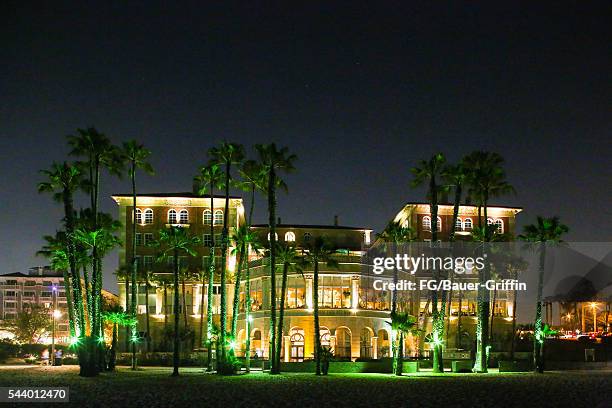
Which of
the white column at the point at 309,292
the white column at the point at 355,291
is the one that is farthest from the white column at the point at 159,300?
the white column at the point at 355,291

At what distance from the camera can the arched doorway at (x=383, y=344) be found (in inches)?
3312

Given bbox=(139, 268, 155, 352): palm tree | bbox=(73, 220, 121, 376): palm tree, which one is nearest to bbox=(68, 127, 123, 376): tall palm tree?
bbox=(73, 220, 121, 376): palm tree

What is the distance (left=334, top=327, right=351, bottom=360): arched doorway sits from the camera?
271ft

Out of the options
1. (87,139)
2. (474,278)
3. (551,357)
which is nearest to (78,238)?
(87,139)

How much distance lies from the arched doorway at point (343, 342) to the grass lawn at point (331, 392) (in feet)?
93.8

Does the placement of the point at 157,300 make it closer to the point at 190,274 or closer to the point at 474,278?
the point at 190,274

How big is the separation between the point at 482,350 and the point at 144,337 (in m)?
42.5

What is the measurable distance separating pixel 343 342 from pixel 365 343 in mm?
2379

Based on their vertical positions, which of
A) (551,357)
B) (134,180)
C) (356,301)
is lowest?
(551,357)

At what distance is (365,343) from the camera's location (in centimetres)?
8381

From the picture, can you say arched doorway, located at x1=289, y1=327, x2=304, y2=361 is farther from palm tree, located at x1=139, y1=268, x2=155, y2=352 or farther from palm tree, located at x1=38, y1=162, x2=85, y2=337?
palm tree, located at x1=38, y1=162, x2=85, y2=337

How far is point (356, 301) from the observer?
84.0 metres

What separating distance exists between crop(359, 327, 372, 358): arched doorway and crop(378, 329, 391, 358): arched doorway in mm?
1180

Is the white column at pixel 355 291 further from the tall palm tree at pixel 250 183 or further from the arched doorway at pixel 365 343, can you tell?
the tall palm tree at pixel 250 183
